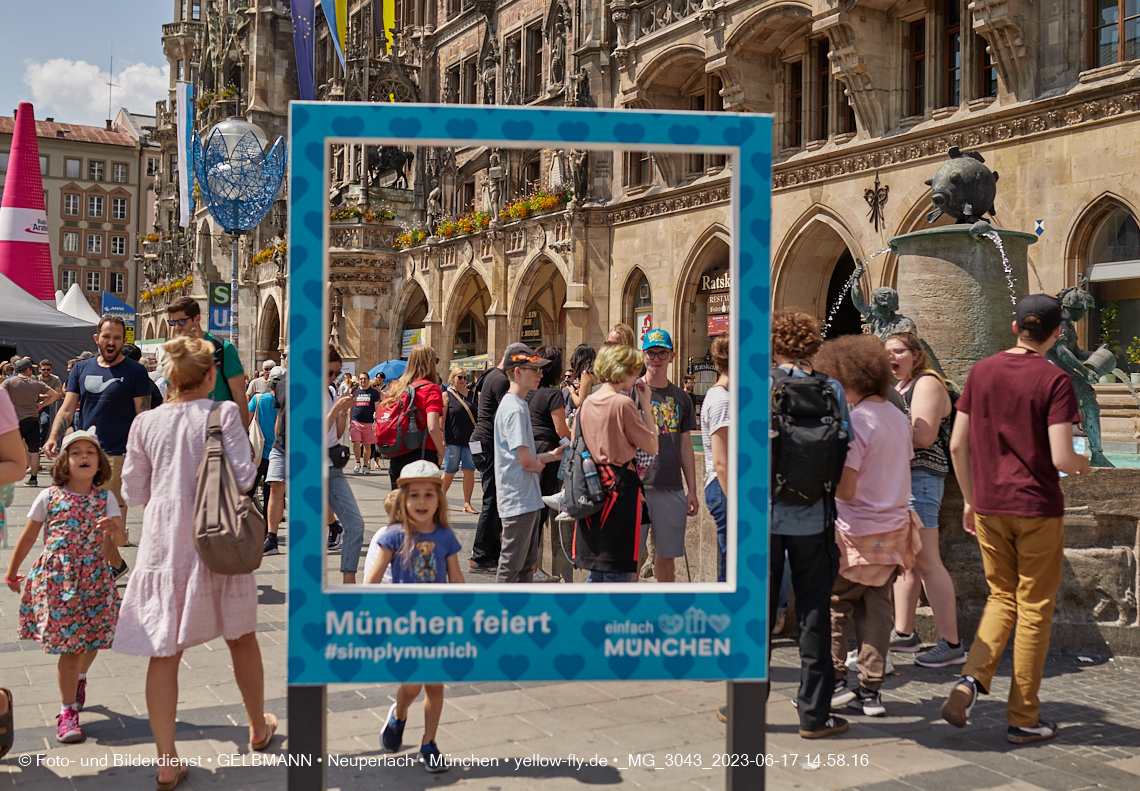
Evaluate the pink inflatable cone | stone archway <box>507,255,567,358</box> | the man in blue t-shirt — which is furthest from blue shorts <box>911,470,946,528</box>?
the pink inflatable cone

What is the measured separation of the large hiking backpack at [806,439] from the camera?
427 cm

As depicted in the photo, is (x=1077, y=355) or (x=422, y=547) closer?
(x=422, y=547)

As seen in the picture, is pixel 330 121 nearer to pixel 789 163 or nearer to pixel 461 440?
pixel 461 440

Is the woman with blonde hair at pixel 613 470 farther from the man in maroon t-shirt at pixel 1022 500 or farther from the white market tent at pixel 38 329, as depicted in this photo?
the white market tent at pixel 38 329

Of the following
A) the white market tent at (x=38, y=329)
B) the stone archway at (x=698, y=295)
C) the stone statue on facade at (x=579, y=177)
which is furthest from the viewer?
the stone statue on facade at (x=579, y=177)

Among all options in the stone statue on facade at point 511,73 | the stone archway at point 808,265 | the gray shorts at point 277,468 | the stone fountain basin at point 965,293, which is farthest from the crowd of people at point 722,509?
the stone statue on facade at point 511,73

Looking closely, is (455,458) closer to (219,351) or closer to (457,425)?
(457,425)

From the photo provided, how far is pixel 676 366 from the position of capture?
22547 mm

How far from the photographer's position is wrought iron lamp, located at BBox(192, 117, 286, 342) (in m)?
12.5

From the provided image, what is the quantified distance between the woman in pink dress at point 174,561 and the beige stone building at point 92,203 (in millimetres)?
80123

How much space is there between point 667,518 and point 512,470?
1.09 metres

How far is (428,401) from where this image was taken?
23.8 ft

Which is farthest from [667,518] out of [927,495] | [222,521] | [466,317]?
[466,317]

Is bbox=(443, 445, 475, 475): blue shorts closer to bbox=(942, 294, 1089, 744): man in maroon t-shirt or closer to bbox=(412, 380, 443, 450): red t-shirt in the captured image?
bbox=(412, 380, 443, 450): red t-shirt
